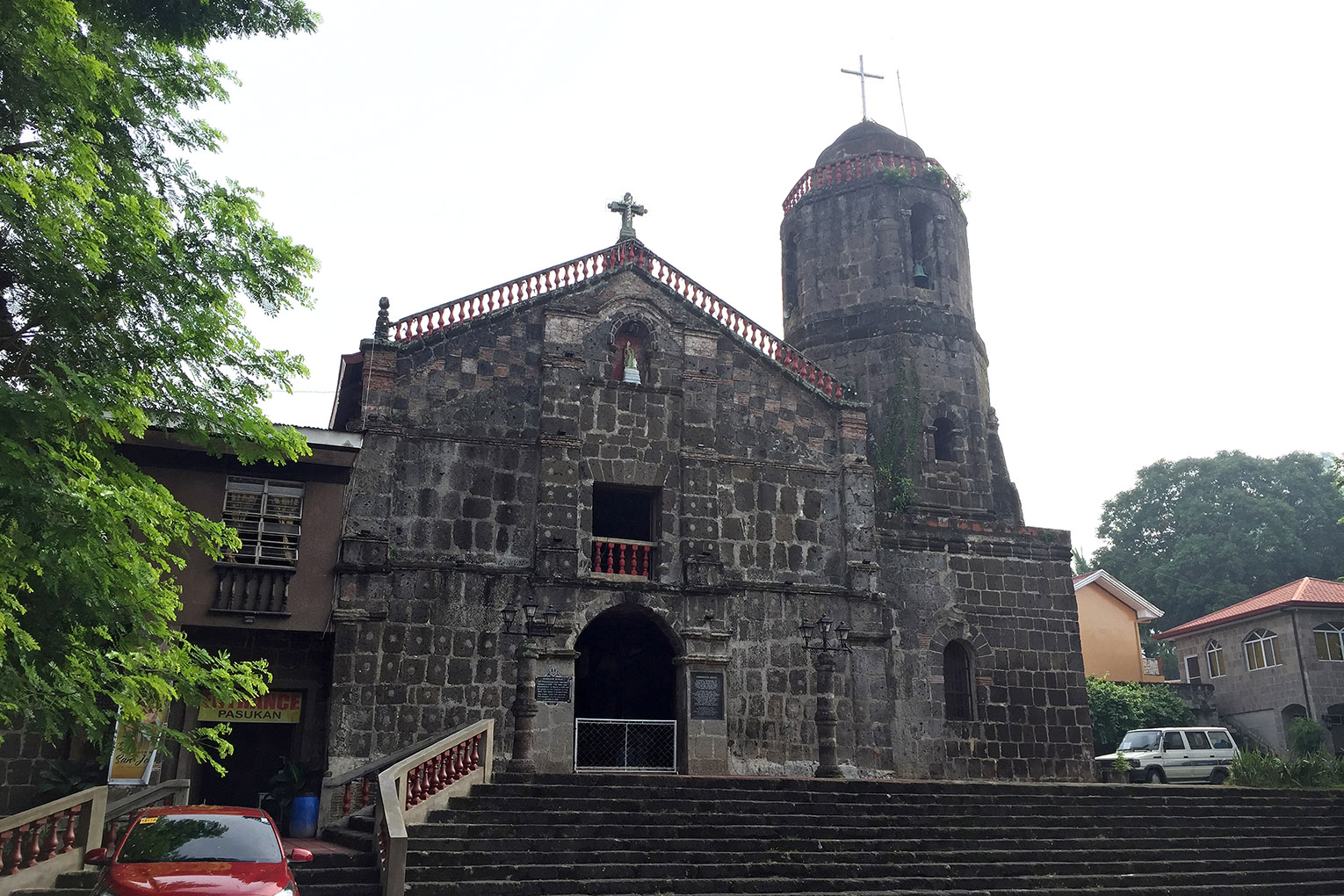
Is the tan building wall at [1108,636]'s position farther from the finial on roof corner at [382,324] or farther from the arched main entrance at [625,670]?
the finial on roof corner at [382,324]

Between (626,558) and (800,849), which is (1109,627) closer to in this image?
(626,558)

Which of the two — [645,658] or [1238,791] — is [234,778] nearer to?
[645,658]

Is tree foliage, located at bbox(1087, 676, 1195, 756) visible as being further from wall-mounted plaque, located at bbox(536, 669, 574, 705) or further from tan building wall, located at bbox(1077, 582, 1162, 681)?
wall-mounted plaque, located at bbox(536, 669, 574, 705)

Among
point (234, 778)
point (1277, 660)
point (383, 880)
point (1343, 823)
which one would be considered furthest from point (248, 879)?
point (1277, 660)

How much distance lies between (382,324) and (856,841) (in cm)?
1135

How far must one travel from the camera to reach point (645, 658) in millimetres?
20812

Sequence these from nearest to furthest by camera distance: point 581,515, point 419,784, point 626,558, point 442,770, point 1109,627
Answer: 1. point 419,784
2. point 442,770
3. point 581,515
4. point 626,558
5. point 1109,627

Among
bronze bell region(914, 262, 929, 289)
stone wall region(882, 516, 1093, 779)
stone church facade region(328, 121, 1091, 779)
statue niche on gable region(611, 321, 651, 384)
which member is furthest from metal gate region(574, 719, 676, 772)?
bronze bell region(914, 262, 929, 289)

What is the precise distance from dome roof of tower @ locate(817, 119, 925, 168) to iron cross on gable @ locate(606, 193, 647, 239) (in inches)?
236

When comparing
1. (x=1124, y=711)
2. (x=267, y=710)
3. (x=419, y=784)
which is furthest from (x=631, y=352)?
(x=1124, y=711)

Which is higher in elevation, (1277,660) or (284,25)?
(284,25)

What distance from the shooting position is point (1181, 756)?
22.4 meters

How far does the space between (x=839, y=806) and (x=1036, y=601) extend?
8.46 metres

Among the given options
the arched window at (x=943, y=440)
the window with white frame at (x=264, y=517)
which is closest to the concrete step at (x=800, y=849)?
the window with white frame at (x=264, y=517)
